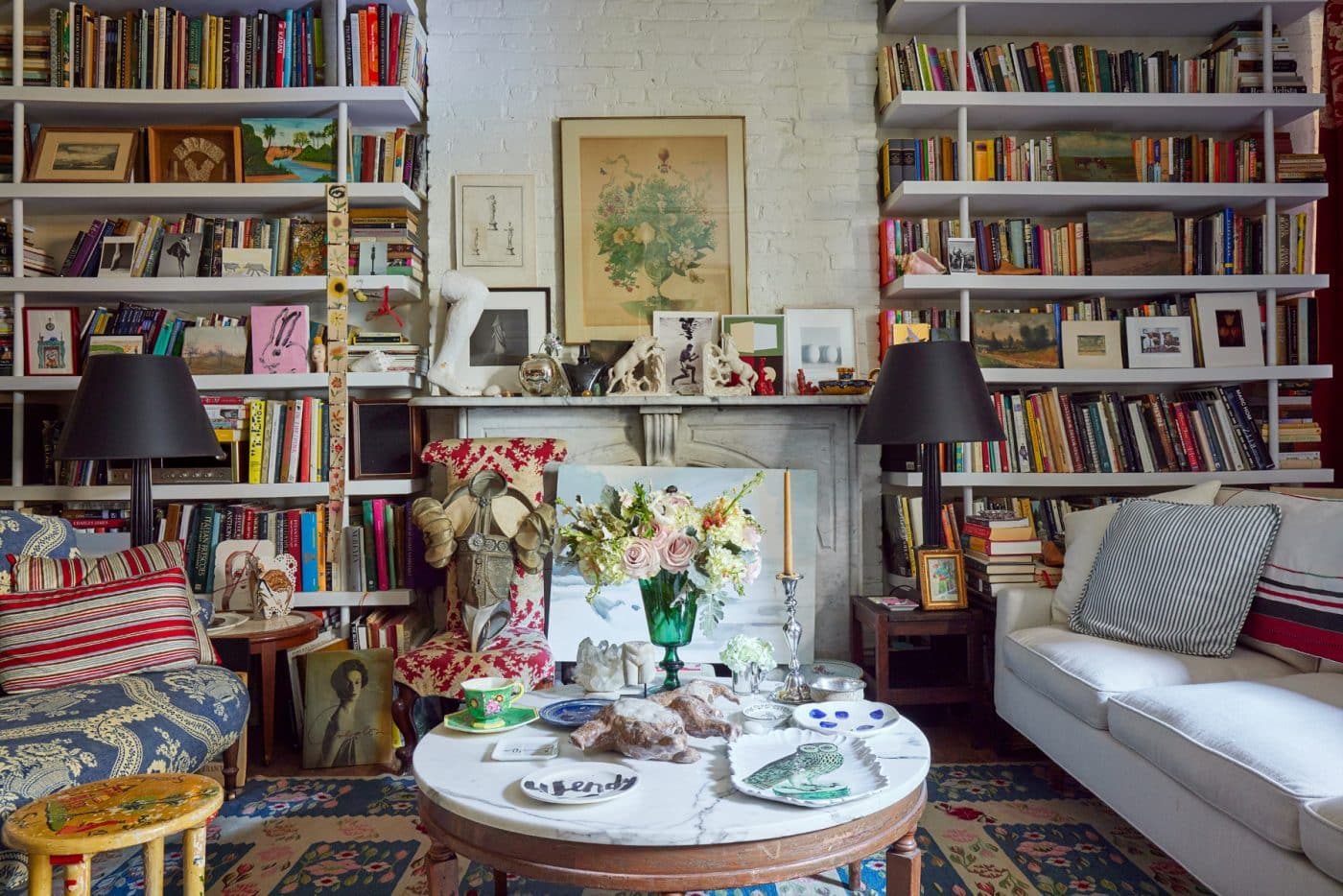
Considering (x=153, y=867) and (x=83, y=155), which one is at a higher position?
(x=83, y=155)

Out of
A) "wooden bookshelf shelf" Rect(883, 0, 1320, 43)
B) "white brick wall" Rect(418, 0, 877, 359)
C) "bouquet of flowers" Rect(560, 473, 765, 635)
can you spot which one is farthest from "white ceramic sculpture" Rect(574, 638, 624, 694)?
"wooden bookshelf shelf" Rect(883, 0, 1320, 43)

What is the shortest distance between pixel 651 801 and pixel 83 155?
137 inches

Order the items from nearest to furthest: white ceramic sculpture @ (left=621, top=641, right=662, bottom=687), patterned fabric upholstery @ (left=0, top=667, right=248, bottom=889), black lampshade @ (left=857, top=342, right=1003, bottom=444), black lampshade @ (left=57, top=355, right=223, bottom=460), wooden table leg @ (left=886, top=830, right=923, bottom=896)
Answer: wooden table leg @ (left=886, top=830, right=923, bottom=896) → patterned fabric upholstery @ (left=0, top=667, right=248, bottom=889) → white ceramic sculpture @ (left=621, top=641, right=662, bottom=687) → black lampshade @ (left=57, top=355, right=223, bottom=460) → black lampshade @ (left=857, top=342, right=1003, bottom=444)

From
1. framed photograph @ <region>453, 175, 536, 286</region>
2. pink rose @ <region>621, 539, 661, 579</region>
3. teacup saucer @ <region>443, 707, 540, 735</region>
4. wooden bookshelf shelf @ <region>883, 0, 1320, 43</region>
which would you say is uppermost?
wooden bookshelf shelf @ <region>883, 0, 1320, 43</region>

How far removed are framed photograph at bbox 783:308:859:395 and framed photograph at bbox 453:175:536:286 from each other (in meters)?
1.09

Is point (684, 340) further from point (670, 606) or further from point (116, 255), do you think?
point (116, 255)

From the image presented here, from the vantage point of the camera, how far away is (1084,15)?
345cm

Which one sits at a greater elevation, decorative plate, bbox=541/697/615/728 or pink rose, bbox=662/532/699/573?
pink rose, bbox=662/532/699/573

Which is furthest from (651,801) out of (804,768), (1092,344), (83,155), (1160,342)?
(83,155)

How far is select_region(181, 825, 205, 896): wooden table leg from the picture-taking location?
5.29ft

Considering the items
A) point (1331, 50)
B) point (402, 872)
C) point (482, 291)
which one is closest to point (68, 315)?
point (482, 291)

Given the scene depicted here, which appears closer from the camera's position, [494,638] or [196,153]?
[494,638]

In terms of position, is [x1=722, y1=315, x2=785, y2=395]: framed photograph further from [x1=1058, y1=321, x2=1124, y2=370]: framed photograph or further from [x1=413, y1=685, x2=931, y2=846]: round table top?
[x1=413, y1=685, x2=931, y2=846]: round table top

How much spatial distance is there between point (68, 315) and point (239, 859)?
2350 millimetres
